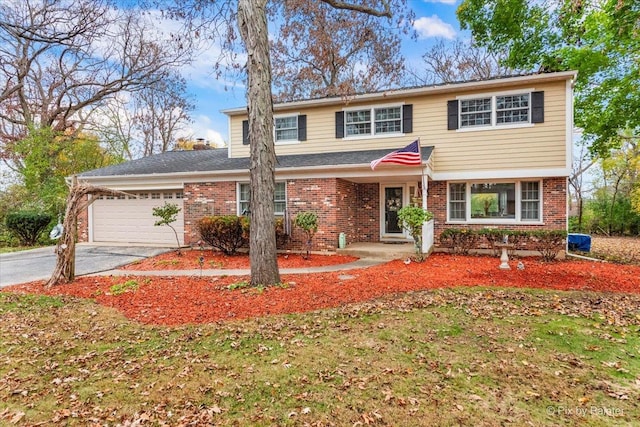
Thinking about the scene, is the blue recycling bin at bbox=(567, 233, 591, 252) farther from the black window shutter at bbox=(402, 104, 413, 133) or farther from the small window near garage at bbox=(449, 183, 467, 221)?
the black window shutter at bbox=(402, 104, 413, 133)

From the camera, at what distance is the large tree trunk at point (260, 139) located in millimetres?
6867

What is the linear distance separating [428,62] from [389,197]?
12.8 m

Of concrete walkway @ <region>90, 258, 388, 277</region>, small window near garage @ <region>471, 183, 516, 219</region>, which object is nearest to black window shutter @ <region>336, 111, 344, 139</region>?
small window near garage @ <region>471, 183, 516, 219</region>

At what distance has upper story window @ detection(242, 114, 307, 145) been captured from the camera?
13477 mm

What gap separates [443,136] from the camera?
38.8 feet

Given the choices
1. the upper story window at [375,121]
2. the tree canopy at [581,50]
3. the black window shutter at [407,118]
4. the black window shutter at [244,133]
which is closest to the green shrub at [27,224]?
the black window shutter at [244,133]

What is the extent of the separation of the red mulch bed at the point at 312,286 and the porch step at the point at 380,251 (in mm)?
1036

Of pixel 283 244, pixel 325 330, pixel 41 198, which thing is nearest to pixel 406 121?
pixel 283 244

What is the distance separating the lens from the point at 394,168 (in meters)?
10.6

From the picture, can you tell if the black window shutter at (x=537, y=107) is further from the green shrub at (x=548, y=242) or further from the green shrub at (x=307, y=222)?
the green shrub at (x=307, y=222)

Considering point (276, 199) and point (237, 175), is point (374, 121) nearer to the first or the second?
point (276, 199)

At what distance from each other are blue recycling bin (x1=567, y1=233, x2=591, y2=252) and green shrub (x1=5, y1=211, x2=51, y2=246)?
69.5 feet

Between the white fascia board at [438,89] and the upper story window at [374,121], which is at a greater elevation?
the white fascia board at [438,89]

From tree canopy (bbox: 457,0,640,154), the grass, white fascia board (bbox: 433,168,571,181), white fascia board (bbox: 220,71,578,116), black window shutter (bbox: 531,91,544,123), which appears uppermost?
tree canopy (bbox: 457,0,640,154)
